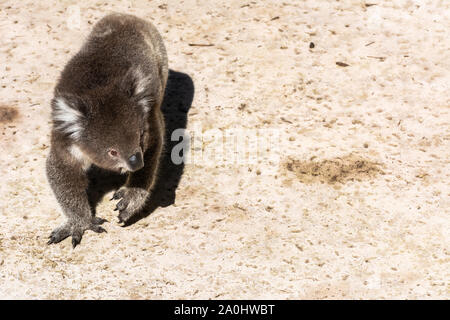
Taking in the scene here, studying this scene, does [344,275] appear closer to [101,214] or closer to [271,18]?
[101,214]

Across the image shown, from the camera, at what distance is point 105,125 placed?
5.46 m

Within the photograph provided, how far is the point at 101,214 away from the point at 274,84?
3.01 metres

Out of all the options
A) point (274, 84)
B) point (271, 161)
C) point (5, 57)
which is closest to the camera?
point (271, 161)

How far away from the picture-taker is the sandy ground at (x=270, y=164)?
5.71 meters

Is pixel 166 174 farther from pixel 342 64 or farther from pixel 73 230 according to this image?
pixel 342 64

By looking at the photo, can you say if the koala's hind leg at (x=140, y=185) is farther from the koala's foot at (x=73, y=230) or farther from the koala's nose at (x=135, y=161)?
the koala's nose at (x=135, y=161)

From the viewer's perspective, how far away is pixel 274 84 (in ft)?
26.5

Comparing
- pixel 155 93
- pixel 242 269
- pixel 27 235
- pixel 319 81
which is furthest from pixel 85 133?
pixel 319 81

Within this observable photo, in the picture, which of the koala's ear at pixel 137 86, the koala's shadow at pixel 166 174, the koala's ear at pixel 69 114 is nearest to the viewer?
the koala's ear at pixel 69 114

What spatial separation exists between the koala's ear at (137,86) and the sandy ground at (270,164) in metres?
1.33

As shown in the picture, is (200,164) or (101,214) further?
(200,164)

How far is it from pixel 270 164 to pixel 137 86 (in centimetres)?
203

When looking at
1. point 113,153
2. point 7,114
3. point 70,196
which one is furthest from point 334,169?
point 7,114

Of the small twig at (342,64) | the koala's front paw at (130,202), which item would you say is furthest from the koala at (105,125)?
the small twig at (342,64)
